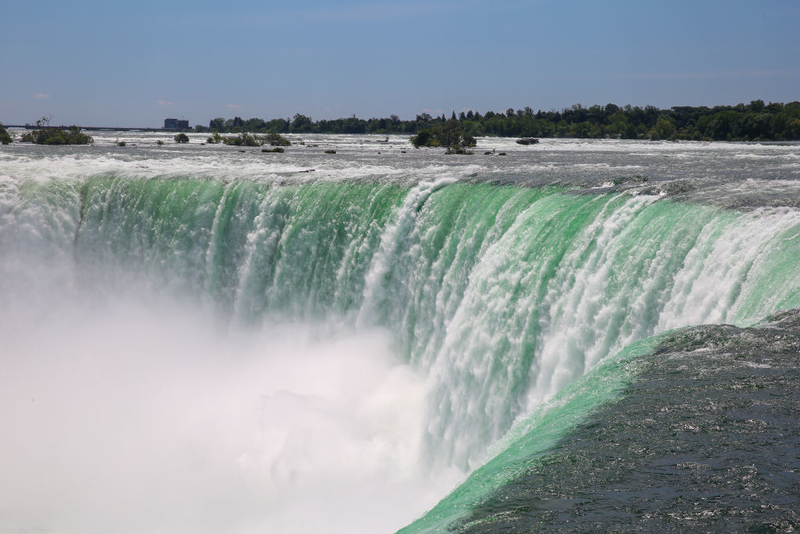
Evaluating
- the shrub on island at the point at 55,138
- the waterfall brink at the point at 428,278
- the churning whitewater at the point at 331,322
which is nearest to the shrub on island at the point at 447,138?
the shrub on island at the point at 55,138

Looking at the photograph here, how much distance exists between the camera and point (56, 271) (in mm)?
20906

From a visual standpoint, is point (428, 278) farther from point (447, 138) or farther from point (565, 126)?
point (565, 126)

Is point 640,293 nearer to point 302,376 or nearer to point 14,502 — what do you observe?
point 302,376

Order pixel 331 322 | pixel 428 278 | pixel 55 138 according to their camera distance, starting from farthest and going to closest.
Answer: pixel 55 138
pixel 331 322
pixel 428 278

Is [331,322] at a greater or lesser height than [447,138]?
lesser

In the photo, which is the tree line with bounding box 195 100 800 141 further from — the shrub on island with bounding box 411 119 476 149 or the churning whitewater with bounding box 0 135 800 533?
the churning whitewater with bounding box 0 135 800 533

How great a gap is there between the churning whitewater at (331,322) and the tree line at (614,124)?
3436 cm

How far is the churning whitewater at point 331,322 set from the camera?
9484 mm

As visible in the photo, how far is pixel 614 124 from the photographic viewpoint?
80500 millimetres

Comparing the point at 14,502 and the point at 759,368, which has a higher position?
the point at 759,368

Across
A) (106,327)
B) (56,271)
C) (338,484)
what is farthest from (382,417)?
(56,271)

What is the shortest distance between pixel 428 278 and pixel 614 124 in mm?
70226


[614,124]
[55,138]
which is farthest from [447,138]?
[614,124]

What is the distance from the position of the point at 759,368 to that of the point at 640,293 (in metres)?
2.95
